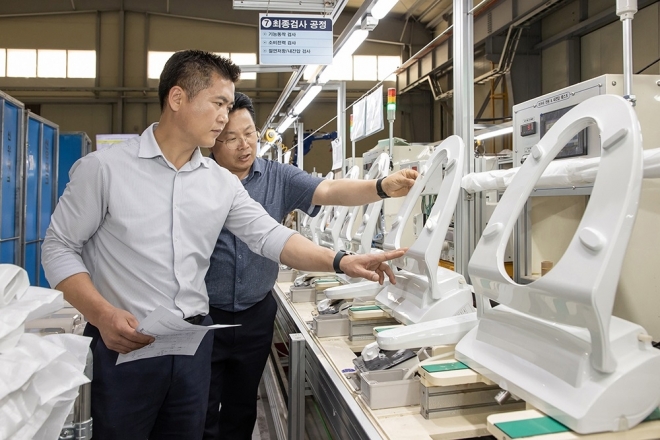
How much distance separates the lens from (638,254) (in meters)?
1.85

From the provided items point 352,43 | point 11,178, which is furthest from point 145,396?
point 11,178

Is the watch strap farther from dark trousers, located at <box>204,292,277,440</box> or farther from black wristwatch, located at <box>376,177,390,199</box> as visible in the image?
dark trousers, located at <box>204,292,277,440</box>

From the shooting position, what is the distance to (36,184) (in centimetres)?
715

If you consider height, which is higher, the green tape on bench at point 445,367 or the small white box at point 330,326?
the green tape on bench at point 445,367

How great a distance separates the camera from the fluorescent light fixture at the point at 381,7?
9.43 feet

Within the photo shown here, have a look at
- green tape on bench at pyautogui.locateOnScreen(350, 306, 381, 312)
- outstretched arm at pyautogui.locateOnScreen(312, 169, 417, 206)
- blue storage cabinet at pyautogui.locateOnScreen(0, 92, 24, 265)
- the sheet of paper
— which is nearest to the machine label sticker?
outstretched arm at pyautogui.locateOnScreen(312, 169, 417, 206)

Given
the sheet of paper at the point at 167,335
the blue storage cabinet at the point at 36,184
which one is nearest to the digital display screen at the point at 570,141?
the sheet of paper at the point at 167,335

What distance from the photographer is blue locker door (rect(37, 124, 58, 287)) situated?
24.3ft

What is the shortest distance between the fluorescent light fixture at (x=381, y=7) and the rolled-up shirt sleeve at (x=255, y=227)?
1.53m

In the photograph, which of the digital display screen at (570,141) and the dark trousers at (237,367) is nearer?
the digital display screen at (570,141)

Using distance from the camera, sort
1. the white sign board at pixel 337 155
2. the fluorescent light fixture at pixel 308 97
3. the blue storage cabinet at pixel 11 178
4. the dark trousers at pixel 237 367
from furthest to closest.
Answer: the blue storage cabinet at pixel 11 178, the white sign board at pixel 337 155, the fluorescent light fixture at pixel 308 97, the dark trousers at pixel 237 367

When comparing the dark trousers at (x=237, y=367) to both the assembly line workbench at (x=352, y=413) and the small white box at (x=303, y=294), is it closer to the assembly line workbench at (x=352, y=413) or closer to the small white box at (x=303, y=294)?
the assembly line workbench at (x=352, y=413)

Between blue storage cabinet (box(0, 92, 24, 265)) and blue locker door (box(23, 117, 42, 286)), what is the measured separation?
32 centimetres

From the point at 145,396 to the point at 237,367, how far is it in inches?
32.3
